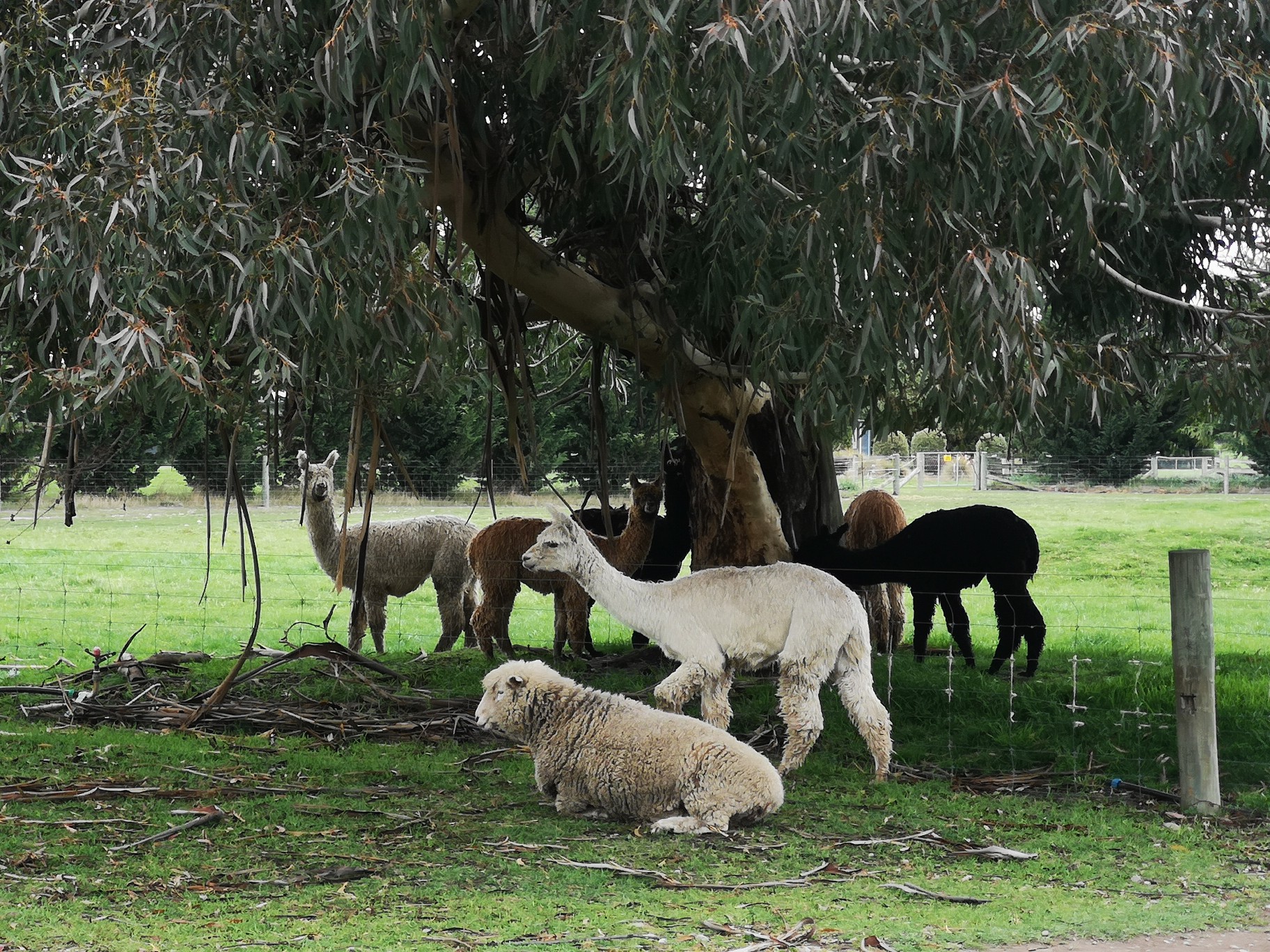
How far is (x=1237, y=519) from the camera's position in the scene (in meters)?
23.2

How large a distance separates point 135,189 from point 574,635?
6433mm

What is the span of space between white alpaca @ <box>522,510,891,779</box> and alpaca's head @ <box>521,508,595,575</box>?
412 mm

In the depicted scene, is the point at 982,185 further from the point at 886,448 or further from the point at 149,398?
the point at 886,448

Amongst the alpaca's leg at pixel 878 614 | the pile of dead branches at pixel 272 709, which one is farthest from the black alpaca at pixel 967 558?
the pile of dead branches at pixel 272 709

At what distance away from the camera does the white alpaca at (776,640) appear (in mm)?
7086

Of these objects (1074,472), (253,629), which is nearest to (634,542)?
(253,629)

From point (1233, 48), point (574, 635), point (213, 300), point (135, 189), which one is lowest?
point (574, 635)

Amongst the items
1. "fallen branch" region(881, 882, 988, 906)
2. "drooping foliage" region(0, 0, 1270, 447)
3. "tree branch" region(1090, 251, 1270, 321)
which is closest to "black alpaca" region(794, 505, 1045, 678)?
"tree branch" region(1090, 251, 1270, 321)

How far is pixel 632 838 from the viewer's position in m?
5.80

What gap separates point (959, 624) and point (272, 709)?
534 cm

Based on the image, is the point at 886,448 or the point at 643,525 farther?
the point at 886,448

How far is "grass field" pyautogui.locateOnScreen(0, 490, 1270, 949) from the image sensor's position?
177 inches

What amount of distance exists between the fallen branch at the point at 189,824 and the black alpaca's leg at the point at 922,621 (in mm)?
6249

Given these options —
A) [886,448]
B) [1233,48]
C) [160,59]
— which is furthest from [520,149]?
[886,448]
